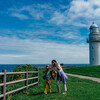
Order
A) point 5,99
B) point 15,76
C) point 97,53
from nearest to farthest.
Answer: point 5,99
point 15,76
point 97,53

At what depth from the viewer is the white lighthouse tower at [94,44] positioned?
4538 cm

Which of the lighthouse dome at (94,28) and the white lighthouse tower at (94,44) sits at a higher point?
the lighthouse dome at (94,28)

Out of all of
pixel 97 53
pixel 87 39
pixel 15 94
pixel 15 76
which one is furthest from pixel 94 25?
pixel 15 94

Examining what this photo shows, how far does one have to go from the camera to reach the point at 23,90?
10.7 meters

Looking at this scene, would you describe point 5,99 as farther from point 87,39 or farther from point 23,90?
point 87,39

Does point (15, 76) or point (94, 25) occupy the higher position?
point (94, 25)

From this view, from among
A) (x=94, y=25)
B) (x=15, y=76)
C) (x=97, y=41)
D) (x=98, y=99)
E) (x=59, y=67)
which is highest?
(x=94, y=25)

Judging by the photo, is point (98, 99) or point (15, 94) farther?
point (15, 94)

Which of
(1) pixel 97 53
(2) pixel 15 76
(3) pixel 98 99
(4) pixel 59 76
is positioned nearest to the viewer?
(3) pixel 98 99

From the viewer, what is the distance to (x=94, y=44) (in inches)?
1827

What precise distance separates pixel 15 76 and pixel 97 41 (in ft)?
122

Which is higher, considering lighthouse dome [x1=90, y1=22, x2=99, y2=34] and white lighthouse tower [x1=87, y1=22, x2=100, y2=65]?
lighthouse dome [x1=90, y1=22, x2=99, y2=34]

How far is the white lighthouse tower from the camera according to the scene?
149ft

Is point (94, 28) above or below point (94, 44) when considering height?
above
